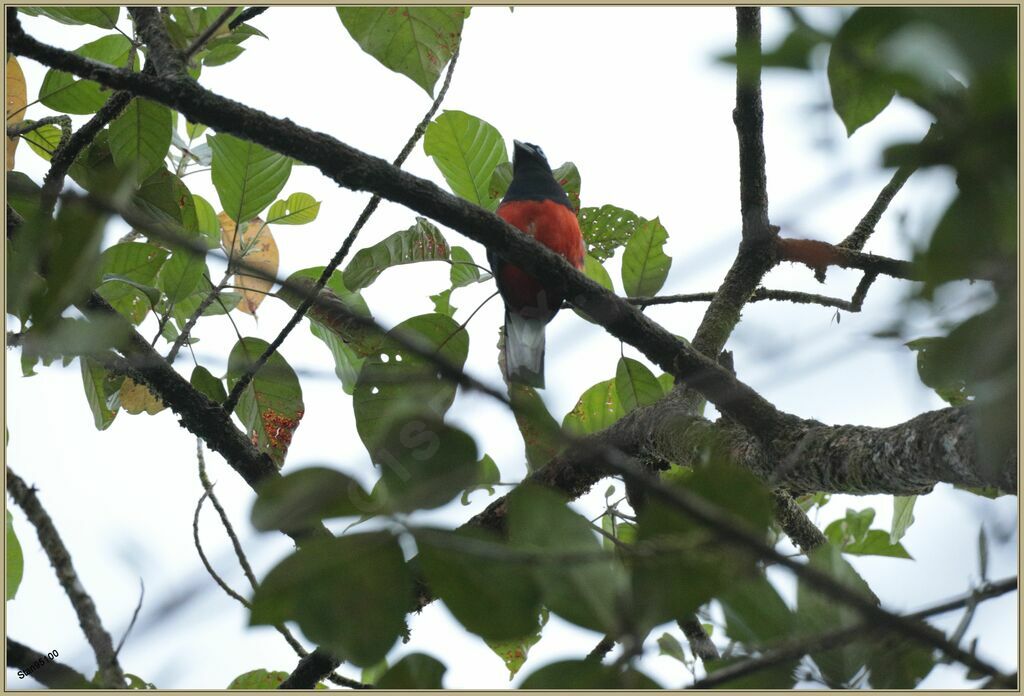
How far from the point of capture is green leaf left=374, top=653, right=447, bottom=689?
679 mm

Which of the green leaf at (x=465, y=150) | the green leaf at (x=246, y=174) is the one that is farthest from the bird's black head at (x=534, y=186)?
the green leaf at (x=246, y=174)

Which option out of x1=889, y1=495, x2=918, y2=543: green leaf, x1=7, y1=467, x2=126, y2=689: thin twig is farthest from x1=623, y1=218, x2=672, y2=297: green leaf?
x1=7, y1=467, x2=126, y2=689: thin twig

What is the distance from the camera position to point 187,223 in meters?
2.21

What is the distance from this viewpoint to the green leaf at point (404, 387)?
0.62 metres

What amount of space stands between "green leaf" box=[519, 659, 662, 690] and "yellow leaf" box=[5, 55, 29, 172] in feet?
7.25

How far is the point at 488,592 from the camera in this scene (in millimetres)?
621

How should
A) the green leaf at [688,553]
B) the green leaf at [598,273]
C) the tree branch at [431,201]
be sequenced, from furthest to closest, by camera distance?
1. the green leaf at [598,273]
2. the tree branch at [431,201]
3. the green leaf at [688,553]

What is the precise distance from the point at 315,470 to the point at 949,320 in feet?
1.38

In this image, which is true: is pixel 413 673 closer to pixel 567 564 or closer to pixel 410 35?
pixel 567 564

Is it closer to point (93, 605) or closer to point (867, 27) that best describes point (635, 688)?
point (867, 27)

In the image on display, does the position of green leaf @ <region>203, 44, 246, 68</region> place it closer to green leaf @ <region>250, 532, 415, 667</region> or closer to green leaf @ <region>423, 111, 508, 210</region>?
green leaf @ <region>423, 111, 508, 210</region>

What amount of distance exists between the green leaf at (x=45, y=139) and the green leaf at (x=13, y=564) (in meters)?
1.10

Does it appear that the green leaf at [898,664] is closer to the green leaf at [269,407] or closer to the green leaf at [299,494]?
the green leaf at [299,494]

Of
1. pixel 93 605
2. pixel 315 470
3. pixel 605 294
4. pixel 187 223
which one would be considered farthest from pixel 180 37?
pixel 315 470
